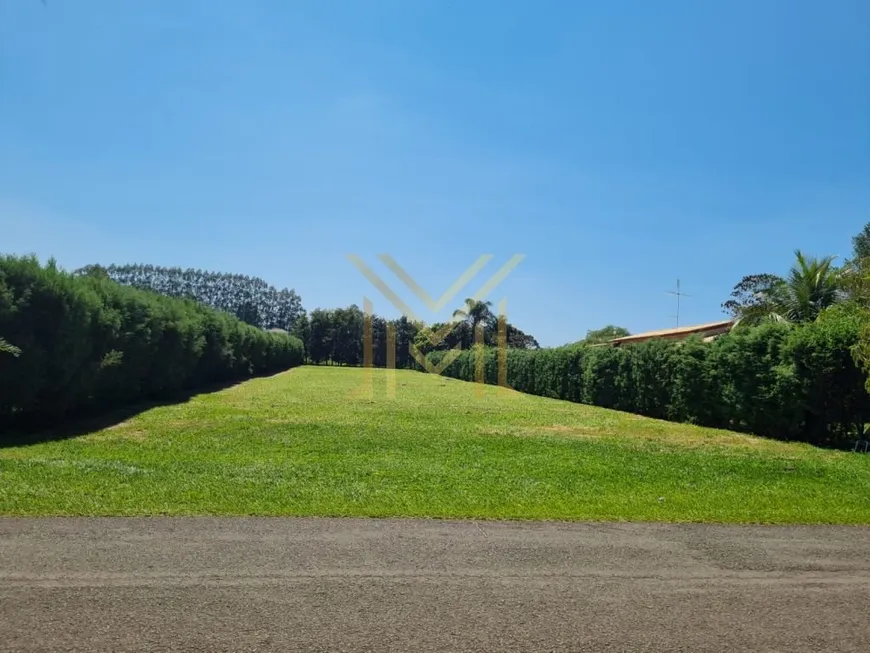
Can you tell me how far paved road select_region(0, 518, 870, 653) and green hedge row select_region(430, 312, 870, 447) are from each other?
8.85 m

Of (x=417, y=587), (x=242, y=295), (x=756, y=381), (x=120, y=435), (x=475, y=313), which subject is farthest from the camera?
(x=242, y=295)

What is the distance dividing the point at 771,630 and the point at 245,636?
3.10 meters

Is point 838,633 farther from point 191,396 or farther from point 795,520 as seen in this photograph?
point 191,396

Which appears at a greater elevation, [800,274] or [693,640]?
[800,274]

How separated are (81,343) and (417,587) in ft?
41.0

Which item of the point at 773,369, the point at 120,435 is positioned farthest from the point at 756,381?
the point at 120,435

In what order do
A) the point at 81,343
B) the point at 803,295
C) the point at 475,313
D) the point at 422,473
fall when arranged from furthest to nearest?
the point at 475,313
the point at 803,295
the point at 81,343
the point at 422,473

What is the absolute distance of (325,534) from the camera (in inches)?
207

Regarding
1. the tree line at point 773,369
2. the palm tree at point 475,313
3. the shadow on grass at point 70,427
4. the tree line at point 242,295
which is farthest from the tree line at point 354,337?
the shadow on grass at point 70,427

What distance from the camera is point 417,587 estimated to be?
4.05 meters

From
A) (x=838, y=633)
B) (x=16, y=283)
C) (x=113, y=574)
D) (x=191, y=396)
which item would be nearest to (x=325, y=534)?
(x=113, y=574)

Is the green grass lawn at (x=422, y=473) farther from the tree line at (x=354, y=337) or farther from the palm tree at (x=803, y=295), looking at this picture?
the tree line at (x=354, y=337)

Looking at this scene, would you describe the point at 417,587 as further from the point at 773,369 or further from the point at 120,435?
the point at 773,369

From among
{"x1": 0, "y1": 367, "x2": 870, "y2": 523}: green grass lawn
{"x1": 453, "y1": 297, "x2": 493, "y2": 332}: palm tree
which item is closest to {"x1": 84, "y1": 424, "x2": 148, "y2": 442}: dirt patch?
{"x1": 0, "y1": 367, "x2": 870, "y2": 523}: green grass lawn
